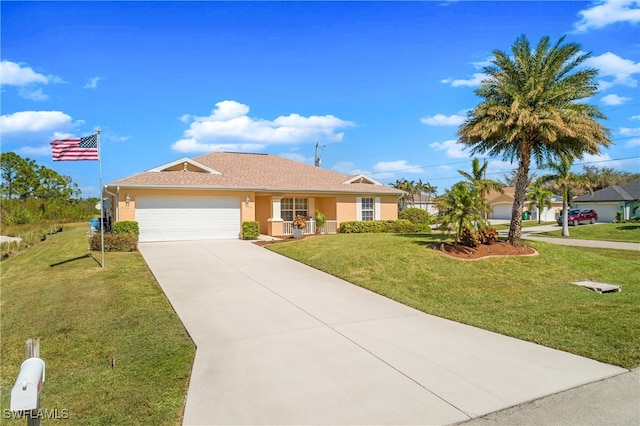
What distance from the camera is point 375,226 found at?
23781 mm

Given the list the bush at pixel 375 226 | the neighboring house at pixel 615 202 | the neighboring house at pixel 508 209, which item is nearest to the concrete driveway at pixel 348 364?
the bush at pixel 375 226

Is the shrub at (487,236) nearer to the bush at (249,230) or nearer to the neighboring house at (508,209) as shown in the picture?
the bush at (249,230)

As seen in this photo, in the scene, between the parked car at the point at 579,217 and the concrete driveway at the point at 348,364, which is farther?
the parked car at the point at 579,217

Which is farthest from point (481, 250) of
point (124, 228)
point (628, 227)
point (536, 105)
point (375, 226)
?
point (628, 227)

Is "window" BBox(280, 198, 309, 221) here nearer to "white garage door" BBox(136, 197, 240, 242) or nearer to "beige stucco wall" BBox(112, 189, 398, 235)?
"beige stucco wall" BBox(112, 189, 398, 235)

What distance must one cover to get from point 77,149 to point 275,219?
11003 millimetres

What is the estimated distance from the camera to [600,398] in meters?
4.39

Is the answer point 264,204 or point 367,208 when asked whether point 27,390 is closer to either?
point 264,204

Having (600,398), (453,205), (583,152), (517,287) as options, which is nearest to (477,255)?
(453,205)

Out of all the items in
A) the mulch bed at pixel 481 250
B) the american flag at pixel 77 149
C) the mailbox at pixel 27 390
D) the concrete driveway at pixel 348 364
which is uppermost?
the american flag at pixel 77 149

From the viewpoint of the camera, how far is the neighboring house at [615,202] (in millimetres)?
40469

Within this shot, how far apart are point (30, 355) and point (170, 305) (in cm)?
538

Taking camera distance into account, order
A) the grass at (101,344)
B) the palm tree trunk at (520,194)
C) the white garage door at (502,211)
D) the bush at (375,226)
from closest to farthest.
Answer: the grass at (101,344) < the palm tree trunk at (520,194) < the bush at (375,226) < the white garage door at (502,211)

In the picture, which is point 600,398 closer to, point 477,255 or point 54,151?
point 477,255
